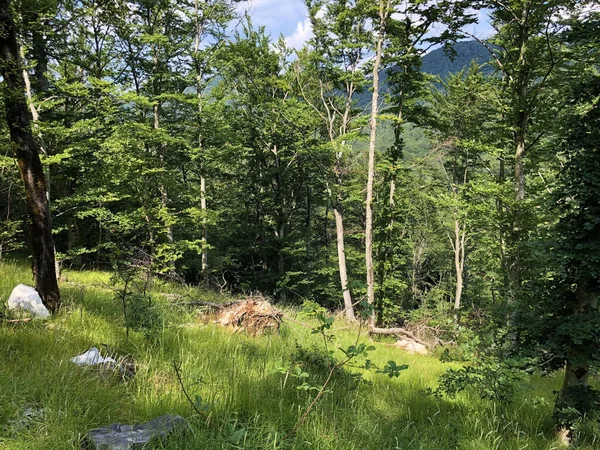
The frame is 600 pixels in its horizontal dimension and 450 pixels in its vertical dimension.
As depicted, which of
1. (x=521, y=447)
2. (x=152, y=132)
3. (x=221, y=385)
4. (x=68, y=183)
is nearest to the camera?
(x=521, y=447)

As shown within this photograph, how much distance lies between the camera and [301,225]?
83.8 ft

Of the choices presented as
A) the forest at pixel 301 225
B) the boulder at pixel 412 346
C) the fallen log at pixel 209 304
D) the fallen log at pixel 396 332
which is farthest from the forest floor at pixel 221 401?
the fallen log at pixel 396 332

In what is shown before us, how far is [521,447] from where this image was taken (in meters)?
2.76

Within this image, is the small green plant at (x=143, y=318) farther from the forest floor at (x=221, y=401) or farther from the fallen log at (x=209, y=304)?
the fallen log at (x=209, y=304)

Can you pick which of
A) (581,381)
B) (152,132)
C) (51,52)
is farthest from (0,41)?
(51,52)

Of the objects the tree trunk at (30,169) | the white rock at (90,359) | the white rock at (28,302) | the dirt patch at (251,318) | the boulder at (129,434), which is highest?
the tree trunk at (30,169)

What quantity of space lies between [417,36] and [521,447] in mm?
12994

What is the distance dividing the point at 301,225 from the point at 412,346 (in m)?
16.2

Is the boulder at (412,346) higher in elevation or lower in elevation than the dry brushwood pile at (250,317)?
lower

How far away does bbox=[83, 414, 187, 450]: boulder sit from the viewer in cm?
201

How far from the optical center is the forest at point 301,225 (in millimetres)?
2959

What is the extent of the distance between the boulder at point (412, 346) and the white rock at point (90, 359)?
8210 mm

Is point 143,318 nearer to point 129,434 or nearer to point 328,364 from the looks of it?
point 129,434

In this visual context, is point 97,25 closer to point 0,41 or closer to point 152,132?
point 152,132
